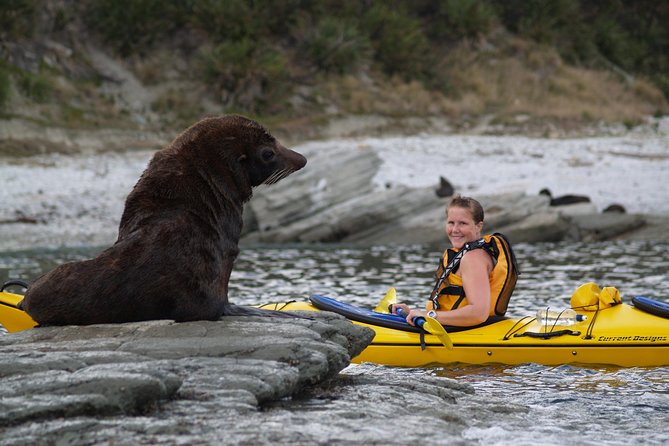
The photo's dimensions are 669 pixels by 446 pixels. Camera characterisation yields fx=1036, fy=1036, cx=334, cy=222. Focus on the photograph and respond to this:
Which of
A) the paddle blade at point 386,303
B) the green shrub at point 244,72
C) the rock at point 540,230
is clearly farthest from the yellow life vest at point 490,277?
A: the green shrub at point 244,72

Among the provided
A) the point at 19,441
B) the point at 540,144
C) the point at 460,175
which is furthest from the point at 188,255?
the point at 540,144

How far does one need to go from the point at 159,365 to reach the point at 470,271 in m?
2.71

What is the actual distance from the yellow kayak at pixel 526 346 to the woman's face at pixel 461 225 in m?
0.67

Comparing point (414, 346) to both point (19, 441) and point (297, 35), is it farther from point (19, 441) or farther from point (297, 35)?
point (297, 35)

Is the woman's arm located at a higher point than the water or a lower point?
higher

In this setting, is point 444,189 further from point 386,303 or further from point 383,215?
point 386,303

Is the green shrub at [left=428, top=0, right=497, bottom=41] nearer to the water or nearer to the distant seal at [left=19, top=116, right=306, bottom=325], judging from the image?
the water

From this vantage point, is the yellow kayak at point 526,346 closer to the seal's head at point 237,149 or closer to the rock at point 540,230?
the seal's head at point 237,149

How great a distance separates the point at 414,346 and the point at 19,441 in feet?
11.8

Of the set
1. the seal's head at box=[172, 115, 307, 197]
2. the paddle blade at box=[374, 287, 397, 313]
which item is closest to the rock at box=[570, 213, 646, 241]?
the paddle blade at box=[374, 287, 397, 313]

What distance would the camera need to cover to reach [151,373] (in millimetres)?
Answer: 4555

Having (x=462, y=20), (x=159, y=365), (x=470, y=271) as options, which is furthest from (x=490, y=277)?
(x=462, y=20)

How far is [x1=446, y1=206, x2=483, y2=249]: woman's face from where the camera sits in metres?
6.91

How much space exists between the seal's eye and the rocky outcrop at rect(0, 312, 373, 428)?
0.96m
